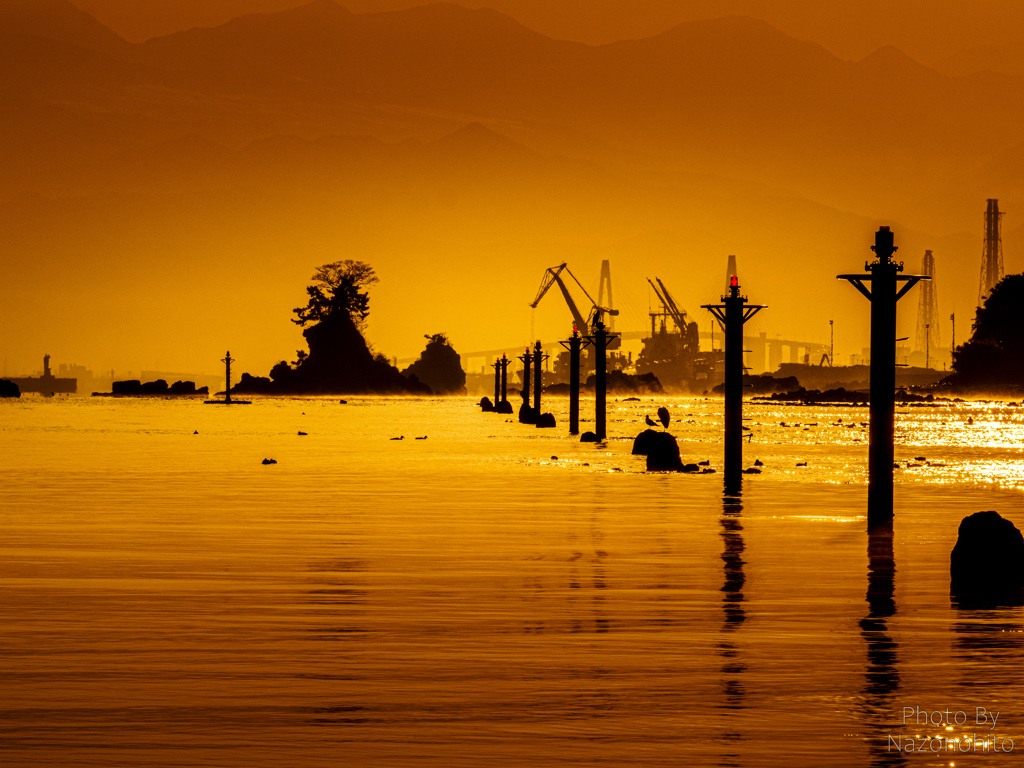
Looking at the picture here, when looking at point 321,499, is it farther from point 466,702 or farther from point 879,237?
point 466,702

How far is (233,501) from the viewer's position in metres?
26.0

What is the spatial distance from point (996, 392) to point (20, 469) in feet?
523

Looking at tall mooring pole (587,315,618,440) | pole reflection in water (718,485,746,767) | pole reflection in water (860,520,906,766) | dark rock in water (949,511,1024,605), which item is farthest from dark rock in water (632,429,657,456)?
dark rock in water (949,511,1024,605)

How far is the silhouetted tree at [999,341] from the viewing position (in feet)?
541

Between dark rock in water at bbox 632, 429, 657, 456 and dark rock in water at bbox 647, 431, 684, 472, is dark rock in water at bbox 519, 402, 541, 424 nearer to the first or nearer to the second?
dark rock in water at bbox 632, 429, 657, 456

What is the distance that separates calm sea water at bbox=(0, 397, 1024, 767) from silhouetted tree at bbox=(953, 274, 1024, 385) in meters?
151

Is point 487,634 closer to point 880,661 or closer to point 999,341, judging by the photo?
point 880,661

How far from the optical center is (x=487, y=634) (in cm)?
1137

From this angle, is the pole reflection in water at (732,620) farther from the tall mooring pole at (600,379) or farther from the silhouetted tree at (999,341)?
the silhouetted tree at (999,341)

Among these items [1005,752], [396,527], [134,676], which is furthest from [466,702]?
[396,527]

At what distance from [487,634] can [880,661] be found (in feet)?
11.9

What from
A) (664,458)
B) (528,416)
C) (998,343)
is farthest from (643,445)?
(998,343)

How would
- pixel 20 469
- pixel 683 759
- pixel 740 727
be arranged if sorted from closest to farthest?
pixel 683 759 < pixel 740 727 < pixel 20 469

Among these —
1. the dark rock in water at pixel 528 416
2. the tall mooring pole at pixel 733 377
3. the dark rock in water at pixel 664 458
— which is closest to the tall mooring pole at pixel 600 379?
the dark rock in water at pixel 664 458
